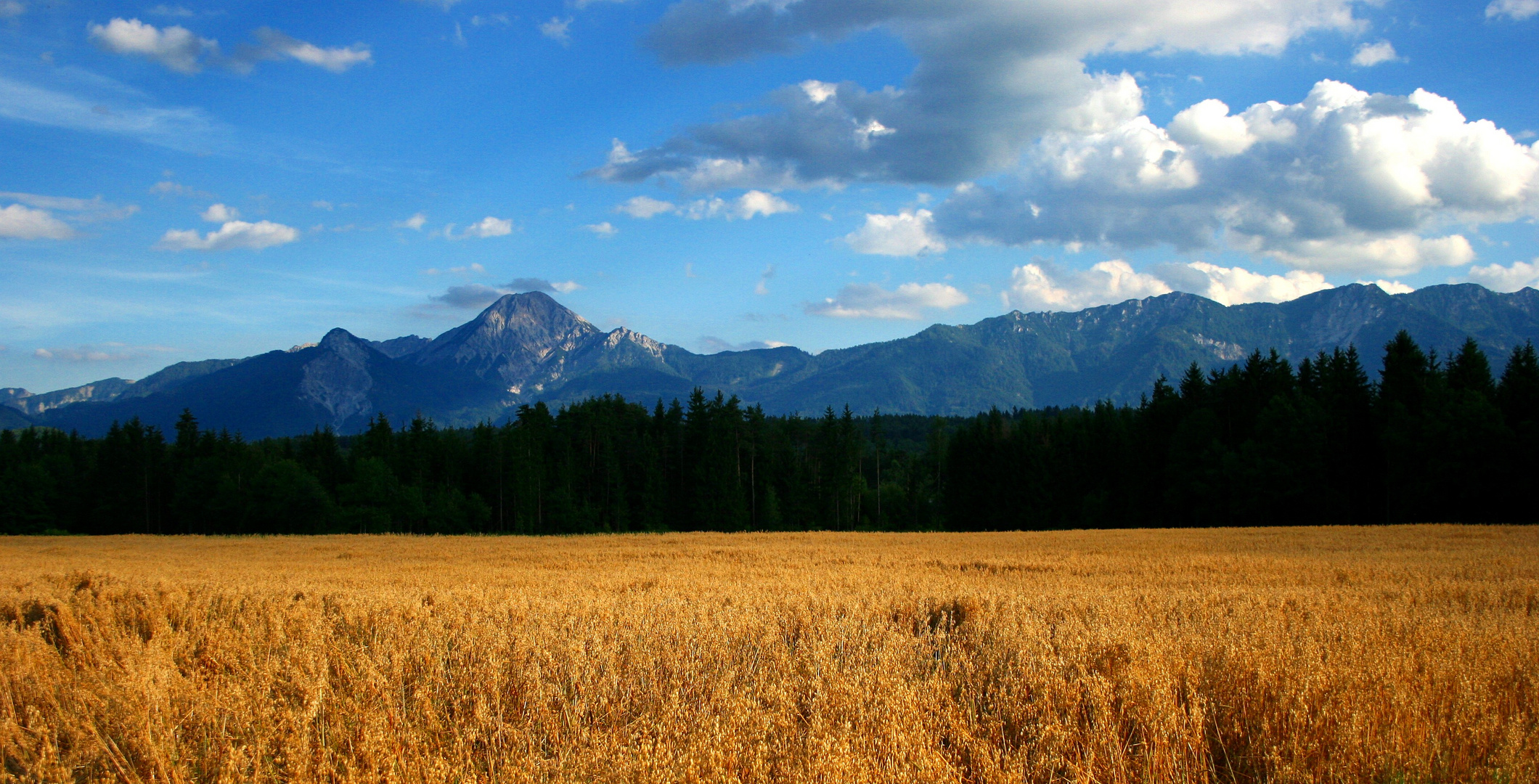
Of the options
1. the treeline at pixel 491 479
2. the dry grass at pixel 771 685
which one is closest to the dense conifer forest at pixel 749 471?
the treeline at pixel 491 479

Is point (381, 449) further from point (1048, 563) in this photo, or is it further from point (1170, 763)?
point (1170, 763)

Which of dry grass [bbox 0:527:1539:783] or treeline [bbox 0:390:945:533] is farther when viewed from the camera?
treeline [bbox 0:390:945:533]

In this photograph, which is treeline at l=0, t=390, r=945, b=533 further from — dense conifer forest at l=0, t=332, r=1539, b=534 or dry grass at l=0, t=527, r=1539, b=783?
dry grass at l=0, t=527, r=1539, b=783

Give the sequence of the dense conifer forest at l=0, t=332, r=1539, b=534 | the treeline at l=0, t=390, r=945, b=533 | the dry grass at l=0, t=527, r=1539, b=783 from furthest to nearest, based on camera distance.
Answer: the treeline at l=0, t=390, r=945, b=533, the dense conifer forest at l=0, t=332, r=1539, b=534, the dry grass at l=0, t=527, r=1539, b=783

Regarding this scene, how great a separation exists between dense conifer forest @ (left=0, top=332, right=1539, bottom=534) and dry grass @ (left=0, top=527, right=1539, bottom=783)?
165 feet

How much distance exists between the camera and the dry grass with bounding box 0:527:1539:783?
4816 mm

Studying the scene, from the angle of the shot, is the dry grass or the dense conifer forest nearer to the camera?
the dry grass

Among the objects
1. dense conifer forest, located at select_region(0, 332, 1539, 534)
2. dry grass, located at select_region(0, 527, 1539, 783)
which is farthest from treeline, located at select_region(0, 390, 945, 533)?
dry grass, located at select_region(0, 527, 1539, 783)

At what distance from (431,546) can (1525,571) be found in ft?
125

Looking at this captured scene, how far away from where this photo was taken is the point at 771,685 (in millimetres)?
5852

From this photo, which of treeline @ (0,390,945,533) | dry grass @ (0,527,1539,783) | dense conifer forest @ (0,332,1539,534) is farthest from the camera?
treeline @ (0,390,945,533)

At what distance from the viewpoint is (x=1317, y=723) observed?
5199 millimetres

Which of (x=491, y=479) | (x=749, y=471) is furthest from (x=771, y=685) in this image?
(x=491, y=479)

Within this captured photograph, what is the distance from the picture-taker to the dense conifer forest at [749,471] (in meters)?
53.3
